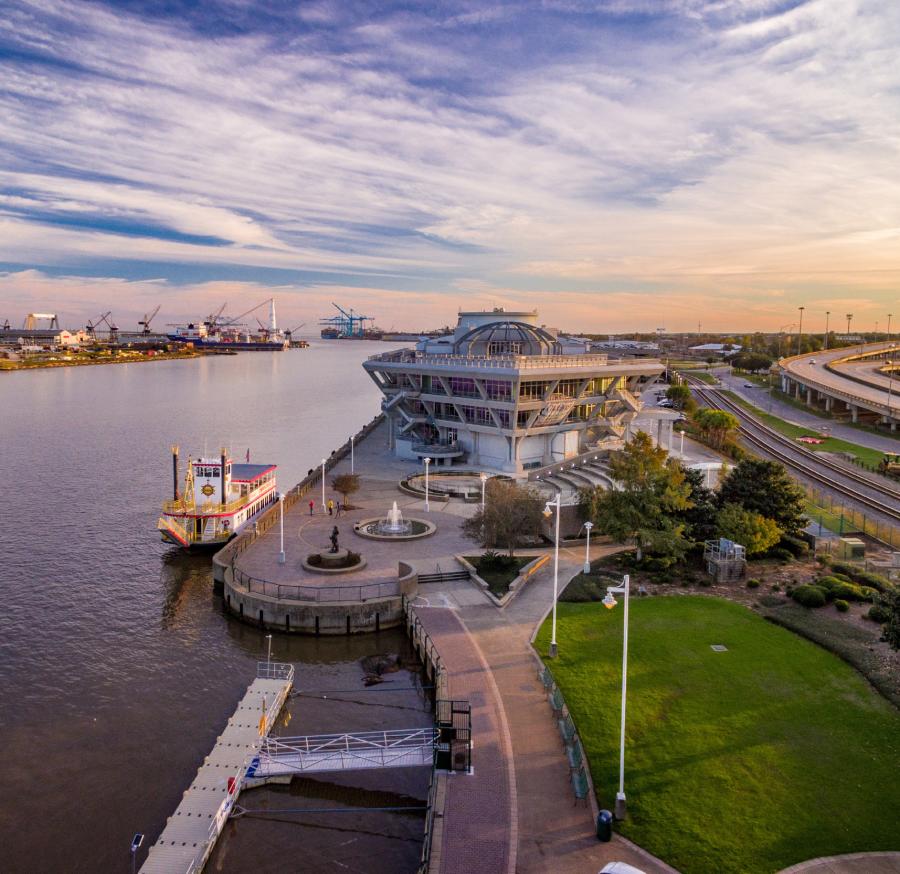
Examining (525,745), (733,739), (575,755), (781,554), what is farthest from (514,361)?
(575,755)

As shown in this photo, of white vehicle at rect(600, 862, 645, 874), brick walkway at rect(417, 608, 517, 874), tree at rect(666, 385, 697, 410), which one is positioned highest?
tree at rect(666, 385, 697, 410)

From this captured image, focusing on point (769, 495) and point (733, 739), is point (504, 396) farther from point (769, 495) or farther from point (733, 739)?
point (733, 739)

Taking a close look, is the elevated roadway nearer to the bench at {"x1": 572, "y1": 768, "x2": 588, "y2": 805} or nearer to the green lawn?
the green lawn

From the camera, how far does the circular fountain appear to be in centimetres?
4584

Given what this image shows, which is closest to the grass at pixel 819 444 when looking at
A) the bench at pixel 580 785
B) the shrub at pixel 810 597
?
the shrub at pixel 810 597

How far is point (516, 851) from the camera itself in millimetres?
18469

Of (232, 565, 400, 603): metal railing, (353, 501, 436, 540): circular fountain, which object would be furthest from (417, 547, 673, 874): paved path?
(353, 501, 436, 540): circular fountain

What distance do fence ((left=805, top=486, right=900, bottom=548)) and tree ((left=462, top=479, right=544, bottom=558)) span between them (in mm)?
18752

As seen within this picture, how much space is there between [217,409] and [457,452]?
75.7 m

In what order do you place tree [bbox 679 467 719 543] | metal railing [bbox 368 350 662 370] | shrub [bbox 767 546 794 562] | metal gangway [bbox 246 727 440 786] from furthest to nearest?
1. metal railing [bbox 368 350 662 370]
2. tree [bbox 679 467 719 543]
3. shrub [bbox 767 546 794 562]
4. metal gangway [bbox 246 727 440 786]

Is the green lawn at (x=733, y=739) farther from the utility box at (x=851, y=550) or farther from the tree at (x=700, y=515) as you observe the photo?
the utility box at (x=851, y=550)

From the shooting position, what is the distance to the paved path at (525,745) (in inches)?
727

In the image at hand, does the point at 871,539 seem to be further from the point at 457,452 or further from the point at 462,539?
the point at 457,452

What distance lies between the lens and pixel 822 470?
65875 millimetres
